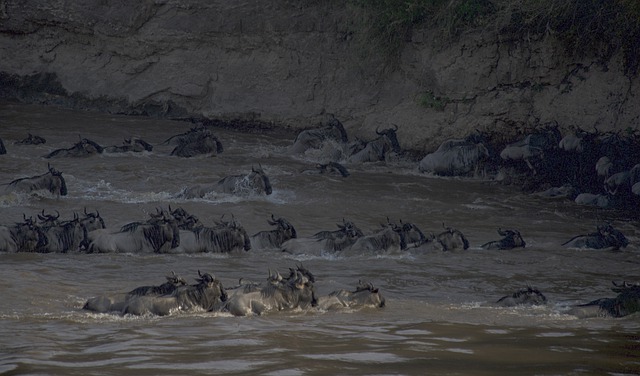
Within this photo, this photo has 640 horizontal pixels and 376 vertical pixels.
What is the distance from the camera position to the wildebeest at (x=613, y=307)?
914 cm

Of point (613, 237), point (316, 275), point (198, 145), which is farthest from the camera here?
point (198, 145)

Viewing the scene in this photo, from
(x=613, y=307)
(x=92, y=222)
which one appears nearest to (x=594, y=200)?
(x=613, y=307)

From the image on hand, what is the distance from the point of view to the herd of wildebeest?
902cm

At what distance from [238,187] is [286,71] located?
641 cm

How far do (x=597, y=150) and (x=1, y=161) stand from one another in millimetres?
9357

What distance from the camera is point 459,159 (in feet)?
57.4

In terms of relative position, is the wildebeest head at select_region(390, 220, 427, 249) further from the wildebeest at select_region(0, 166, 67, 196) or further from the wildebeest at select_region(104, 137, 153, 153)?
the wildebeest at select_region(104, 137, 153, 153)

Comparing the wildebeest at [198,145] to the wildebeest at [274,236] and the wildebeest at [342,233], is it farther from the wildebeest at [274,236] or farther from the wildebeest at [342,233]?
the wildebeest at [342,233]

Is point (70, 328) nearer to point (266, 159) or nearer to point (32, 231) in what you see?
point (32, 231)

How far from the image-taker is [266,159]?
18.0 m

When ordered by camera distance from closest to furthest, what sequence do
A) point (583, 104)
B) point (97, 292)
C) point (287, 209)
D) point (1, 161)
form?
point (97, 292) < point (287, 209) < point (1, 161) < point (583, 104)

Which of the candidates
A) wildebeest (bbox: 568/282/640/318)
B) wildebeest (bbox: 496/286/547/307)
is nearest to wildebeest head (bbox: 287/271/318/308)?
wildebeest (bbox: 496/286/547/307)

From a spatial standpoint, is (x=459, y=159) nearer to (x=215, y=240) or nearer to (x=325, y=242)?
(x=325, y=242)

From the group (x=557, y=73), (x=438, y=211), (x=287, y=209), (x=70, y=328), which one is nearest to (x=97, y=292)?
(x=70, y=328)
